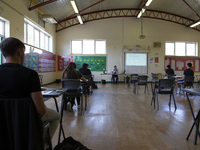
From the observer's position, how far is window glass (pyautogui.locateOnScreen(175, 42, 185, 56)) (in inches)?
416

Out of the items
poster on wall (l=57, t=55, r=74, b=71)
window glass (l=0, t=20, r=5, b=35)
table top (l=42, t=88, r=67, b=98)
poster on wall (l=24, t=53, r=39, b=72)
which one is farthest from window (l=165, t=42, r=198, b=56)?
table top (l=42, t=88, r=67, b=98)

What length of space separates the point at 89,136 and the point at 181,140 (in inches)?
49.8

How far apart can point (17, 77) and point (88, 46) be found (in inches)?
374

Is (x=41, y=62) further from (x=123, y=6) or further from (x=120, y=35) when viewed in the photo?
(x=123, y=6)

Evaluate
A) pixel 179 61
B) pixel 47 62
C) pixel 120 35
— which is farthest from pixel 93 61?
pixel 179 61

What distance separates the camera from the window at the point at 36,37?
21.4 feet

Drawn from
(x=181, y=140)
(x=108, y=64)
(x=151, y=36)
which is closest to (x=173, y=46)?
(x=151, y=36)

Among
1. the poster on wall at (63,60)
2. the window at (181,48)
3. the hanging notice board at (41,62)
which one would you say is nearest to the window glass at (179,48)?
the window at (181,48)

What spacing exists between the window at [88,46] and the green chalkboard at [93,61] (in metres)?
0.40

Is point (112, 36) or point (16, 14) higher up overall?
point (112, 36)

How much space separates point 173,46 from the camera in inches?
416

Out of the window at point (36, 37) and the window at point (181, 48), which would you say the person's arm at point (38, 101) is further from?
the window at point (181, 48)

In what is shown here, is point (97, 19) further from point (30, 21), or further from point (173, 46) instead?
point (173, 46)

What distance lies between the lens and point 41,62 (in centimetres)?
759
